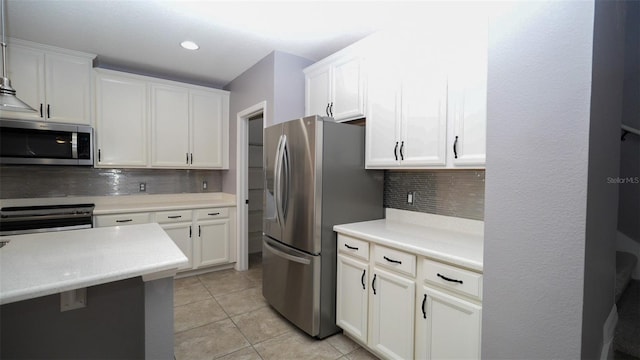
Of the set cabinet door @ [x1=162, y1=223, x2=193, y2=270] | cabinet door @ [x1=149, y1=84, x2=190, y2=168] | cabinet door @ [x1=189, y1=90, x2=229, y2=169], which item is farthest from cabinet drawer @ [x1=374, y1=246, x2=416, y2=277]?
cabinet door @ [x1=149, y1=84, x2=190, y2=168]

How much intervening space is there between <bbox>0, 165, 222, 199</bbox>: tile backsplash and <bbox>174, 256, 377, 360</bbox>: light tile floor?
143cm

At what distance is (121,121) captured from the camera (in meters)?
3.29

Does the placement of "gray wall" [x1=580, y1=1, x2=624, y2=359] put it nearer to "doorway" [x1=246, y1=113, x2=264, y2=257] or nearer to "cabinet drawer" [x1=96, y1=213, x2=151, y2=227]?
"cabinet drawer" [x1=96, y1=213, x2=151, y2=227]

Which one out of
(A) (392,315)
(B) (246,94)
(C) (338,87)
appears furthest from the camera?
(B) (246,94)

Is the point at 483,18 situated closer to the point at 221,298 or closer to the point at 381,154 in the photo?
the point at 381,154

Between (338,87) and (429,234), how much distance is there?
1.47 m

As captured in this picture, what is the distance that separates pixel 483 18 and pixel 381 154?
3.40ft

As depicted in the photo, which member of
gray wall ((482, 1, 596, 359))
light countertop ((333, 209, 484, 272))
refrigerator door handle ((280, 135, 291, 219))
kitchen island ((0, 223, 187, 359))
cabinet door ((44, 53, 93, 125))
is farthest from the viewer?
cabinet door ((44, 53, 93, 125))

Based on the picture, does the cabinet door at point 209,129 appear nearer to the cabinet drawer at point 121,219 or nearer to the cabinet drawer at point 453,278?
the cabinet drawer at point 121,219

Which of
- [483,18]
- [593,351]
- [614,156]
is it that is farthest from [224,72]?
[593,351]

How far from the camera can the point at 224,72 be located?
358 cm

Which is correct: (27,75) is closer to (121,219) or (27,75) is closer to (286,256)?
(121,219)

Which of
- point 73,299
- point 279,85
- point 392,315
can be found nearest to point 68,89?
point 279,85

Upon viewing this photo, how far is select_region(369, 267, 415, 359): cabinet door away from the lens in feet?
5.62
